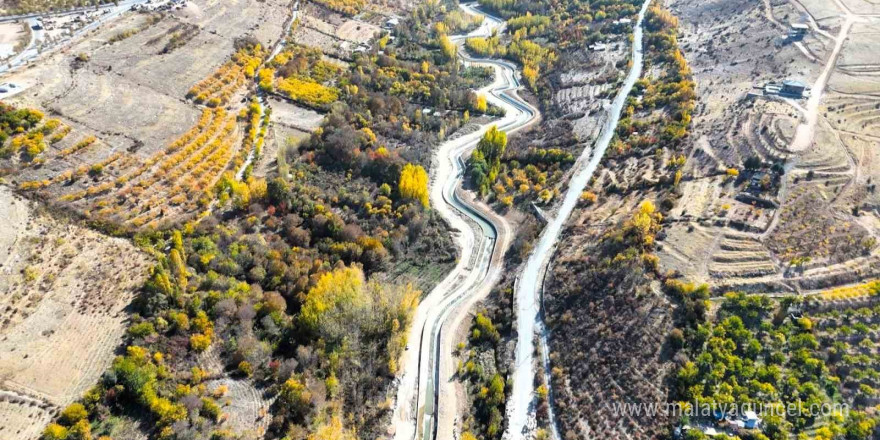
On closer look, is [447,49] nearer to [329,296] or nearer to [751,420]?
[329,296]

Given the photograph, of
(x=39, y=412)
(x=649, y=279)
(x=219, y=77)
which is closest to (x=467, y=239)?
(x=649, y=279)

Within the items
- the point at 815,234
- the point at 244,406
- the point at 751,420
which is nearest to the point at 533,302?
the point at 751,420

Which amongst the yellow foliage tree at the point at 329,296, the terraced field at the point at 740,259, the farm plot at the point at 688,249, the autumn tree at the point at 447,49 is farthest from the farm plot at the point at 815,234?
the autumn tree at the point at 447,49

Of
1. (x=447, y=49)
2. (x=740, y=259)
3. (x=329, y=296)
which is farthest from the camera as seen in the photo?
(x=447, y=49)

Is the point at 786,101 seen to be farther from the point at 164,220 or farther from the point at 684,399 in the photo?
the point at 164,220

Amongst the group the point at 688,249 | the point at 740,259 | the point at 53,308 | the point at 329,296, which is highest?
the point at 740,259

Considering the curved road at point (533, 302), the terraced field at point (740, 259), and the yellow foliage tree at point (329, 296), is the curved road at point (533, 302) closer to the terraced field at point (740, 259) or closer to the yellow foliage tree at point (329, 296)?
the yellow foliage tree at point (329, 296)
